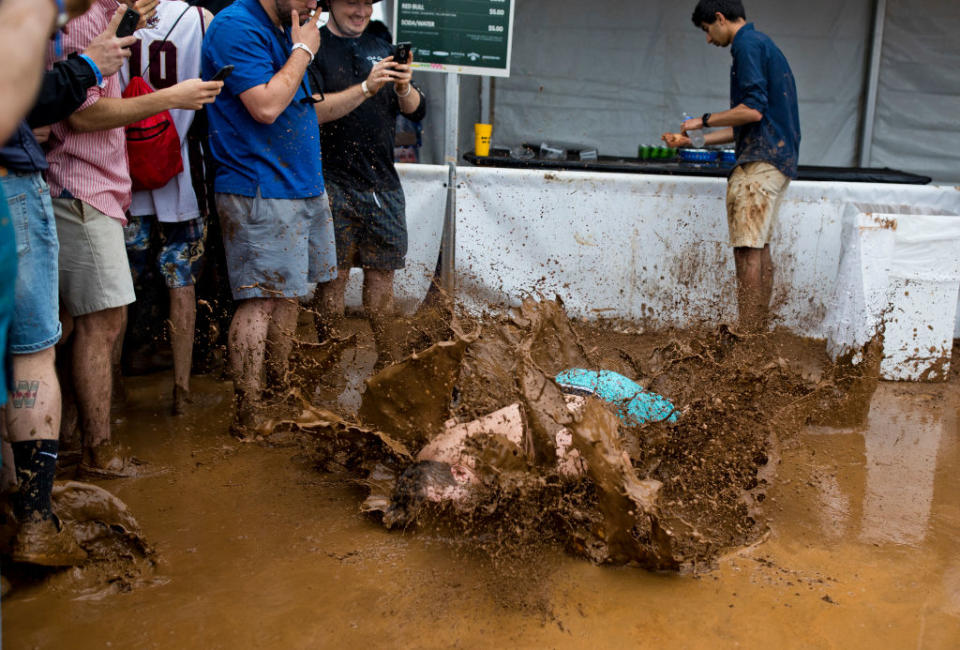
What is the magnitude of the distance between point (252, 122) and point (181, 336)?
1.22 meters

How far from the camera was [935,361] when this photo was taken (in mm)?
5086

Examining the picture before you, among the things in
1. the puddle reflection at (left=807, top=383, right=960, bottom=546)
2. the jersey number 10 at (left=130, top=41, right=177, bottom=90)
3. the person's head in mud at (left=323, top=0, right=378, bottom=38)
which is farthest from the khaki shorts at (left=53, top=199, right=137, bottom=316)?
the puddle reflection at (left=807, top=383, right=960, bottom=546)

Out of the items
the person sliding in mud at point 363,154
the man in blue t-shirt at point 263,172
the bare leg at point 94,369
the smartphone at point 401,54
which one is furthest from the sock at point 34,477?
the smartphone at point 401,54

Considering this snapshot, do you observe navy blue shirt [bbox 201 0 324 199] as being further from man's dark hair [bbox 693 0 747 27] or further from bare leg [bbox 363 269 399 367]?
man's dark hair [bbox 693 0 747 27]

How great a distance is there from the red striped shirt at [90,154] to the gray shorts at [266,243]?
21.6 inches

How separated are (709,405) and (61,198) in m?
2.73

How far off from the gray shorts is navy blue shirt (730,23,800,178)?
2804mm

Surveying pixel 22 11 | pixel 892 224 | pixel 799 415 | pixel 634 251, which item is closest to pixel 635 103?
pixel 634 251

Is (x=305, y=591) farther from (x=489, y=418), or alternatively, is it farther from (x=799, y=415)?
(x=799, y=415)

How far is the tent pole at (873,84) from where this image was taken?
7.66 metres

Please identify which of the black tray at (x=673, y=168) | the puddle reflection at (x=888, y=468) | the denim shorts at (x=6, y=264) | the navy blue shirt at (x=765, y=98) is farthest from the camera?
the black tray at (x=673, y=168)

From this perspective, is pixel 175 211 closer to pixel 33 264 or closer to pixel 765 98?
pixel 33 264

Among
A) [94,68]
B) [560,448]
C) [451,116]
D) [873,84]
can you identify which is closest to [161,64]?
[94,68]

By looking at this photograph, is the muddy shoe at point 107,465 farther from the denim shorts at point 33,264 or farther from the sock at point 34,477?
the denim shorts at point 33,264
